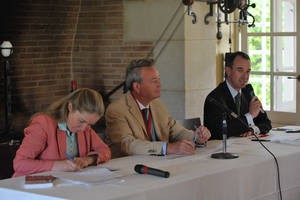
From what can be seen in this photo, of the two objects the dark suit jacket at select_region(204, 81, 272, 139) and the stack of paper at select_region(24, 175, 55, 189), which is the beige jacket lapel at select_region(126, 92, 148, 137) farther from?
the stack of paper at select_region(24, 175, 55, 189)

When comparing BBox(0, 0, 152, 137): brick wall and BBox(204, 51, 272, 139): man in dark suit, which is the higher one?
BBox(0, 0, 152, 137): brick wall

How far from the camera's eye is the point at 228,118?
454 cm

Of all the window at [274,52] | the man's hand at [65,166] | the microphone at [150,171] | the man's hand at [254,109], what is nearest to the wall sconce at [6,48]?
the window at [274,52]

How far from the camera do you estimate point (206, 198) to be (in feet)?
10.7

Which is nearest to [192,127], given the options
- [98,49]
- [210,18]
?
[210,18]

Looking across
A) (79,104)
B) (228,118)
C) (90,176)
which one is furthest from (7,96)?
(90,176)

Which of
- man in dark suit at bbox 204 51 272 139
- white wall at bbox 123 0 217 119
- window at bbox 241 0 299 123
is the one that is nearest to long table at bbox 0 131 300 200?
man in dark suit at bbox 204 51 272 139

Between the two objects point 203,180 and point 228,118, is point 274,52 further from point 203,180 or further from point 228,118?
point 203,180

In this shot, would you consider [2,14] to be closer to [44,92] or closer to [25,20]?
[25,20]

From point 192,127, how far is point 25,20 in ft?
8.83

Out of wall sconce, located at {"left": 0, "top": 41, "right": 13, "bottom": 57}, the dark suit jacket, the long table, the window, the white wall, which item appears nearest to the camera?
the long table

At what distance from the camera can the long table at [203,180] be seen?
2936mm

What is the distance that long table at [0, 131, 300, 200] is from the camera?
2.94 m

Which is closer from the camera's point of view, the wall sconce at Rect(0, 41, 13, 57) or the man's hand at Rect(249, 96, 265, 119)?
the man's hand at Rect(249, 96, 265, 119)
